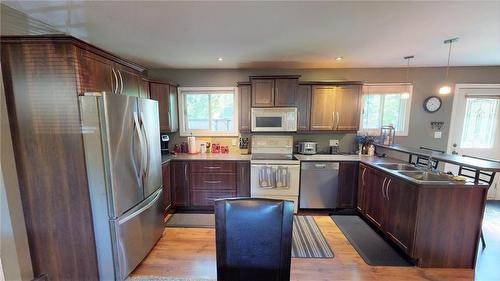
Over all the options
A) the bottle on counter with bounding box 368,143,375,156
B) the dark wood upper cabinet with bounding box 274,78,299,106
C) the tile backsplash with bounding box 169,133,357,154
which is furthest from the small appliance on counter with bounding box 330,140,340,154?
the dark wood upper cabinet with bounding box 274,78,299,106

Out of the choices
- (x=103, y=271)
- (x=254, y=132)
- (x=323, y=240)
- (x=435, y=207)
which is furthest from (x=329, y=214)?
(x=103, y=271)

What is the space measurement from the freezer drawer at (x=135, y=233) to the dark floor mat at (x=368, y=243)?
2395mm

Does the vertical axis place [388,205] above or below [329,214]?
above

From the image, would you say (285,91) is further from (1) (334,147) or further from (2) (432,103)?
(2) (432,103)

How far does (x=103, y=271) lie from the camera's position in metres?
1.84

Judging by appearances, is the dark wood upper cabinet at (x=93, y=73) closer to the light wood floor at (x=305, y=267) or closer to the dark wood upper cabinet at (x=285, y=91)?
the light wood floor at (x=305, y=267)

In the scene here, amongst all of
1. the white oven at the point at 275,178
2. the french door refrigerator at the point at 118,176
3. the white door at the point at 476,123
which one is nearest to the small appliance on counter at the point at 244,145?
the white oven at the point at 275,178

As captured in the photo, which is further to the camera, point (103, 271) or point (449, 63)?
point (449, 63)

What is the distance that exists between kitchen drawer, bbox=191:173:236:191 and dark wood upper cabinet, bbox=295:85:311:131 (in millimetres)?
1474

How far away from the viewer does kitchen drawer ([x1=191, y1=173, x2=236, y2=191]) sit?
3.31m

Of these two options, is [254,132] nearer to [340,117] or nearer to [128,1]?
[340,117]

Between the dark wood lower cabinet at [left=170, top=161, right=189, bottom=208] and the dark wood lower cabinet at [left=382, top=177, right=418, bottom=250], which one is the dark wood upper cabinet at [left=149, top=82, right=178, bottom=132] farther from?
the dark wood lower cabinet at [left=382, top=177, right=418, bottom=250]

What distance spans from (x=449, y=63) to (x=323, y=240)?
3.49 meters

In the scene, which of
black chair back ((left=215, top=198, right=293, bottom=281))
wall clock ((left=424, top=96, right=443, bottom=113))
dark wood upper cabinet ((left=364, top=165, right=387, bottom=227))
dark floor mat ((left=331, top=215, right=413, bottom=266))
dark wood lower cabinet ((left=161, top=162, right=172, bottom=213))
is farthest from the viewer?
wall clock ((left=424, top=96, right=443, bottom=113))
